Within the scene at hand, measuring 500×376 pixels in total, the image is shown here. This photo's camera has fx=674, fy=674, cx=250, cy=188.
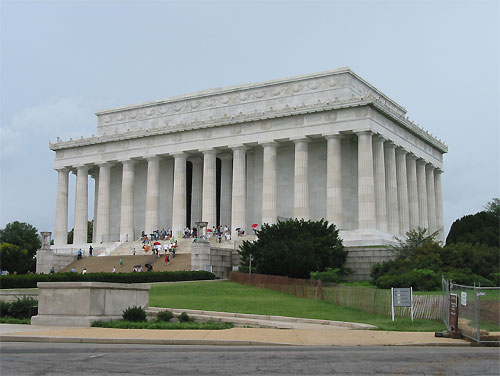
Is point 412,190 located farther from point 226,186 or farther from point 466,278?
point 466,278

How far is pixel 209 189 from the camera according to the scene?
81.4 meters

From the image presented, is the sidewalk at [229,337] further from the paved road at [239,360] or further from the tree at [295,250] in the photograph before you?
the tree at [295,250]

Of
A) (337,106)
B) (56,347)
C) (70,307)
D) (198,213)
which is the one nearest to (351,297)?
(70,307)

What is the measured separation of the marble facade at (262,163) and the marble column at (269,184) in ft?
0.38

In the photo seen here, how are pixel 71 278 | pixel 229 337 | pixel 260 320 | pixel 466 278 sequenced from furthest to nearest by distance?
pixel 71 278 → pixel 466 278 → pixel 260 320 → pixel 229 337

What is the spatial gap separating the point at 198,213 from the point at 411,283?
45012mm

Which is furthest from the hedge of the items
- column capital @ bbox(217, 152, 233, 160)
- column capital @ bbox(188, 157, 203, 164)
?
column capital @ bbox(188, 157, 203, 164)

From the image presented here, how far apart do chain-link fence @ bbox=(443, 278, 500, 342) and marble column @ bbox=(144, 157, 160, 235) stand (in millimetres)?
62936

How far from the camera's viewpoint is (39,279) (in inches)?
1981

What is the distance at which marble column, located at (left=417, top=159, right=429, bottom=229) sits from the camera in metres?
84.1

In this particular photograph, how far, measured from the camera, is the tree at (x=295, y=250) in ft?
175

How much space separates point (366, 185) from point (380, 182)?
3028 millimetres

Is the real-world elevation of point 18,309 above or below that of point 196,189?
below

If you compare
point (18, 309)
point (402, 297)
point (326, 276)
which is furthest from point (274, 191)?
point (18, 309)
